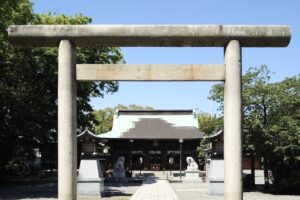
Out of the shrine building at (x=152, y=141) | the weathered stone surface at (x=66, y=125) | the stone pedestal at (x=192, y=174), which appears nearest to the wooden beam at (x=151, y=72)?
the weathered stone surface at (x=66, y=125)

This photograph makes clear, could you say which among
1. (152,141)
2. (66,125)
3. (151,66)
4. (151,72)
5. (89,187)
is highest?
(151,66)

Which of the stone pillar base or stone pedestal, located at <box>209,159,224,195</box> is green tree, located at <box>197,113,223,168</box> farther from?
the stone pillar base

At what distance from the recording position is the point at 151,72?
9.48 metres

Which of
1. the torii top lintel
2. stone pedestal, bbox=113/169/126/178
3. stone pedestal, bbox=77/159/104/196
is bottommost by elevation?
stone pedestal, bbox=113/169/126/178

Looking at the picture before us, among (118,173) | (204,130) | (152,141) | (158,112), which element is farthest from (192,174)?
(158,112)

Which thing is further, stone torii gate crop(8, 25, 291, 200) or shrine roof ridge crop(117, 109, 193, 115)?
shrine roof ridge crop(117, 109, 193, 115)

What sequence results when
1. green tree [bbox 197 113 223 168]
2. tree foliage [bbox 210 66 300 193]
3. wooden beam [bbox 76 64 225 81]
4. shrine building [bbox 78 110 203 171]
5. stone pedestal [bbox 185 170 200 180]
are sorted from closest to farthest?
wooden beam [bbox 76 64 225 81] → tree foliage [bbox 210 66 300 193] → stone pedestal [bbox 185 170 200 180] → green tree [bbox 197 113 223 168] → shrine building [bbox 78 110 203 171]

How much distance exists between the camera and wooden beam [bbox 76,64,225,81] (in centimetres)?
946

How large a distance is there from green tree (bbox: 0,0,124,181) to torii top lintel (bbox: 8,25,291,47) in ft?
56.3

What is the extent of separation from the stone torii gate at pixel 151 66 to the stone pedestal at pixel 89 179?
16.5m

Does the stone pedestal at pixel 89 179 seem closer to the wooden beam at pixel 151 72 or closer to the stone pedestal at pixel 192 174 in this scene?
the stone pedestal at pixel 192 174

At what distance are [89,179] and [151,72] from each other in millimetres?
17371

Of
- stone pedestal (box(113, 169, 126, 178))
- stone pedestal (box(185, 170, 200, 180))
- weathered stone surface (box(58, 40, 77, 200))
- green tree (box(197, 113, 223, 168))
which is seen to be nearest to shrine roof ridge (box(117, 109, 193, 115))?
green tree (box(197, 113, 223, 168))

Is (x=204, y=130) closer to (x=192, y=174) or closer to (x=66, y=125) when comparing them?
(x=192, y=174)
